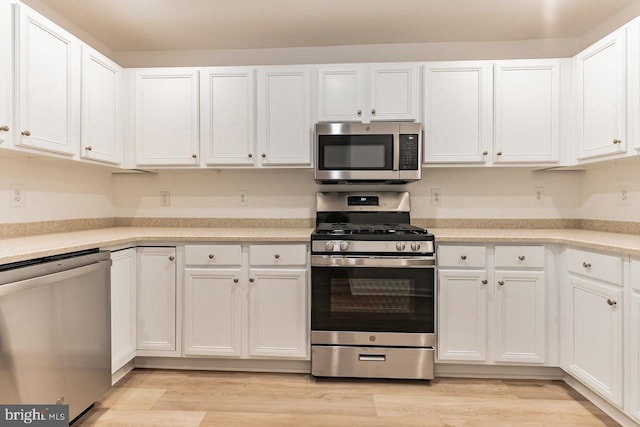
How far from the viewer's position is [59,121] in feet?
6.41

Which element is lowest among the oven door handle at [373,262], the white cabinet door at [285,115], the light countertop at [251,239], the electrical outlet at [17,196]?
the oven door handle at [373,262]

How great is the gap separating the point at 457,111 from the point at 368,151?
2.30 feet

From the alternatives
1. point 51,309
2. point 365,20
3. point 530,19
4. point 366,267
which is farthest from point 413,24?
point 51,309

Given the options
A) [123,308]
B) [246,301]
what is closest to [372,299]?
[246,301]

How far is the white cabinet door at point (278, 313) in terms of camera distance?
229 centimetres

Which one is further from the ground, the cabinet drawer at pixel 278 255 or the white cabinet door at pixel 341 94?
the white cabinet door at pixel 341 94

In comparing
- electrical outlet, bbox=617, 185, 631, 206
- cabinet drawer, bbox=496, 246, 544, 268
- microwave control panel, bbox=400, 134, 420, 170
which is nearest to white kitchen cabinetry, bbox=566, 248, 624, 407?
cabinet drawer, bbox=496, 246, 544, 268

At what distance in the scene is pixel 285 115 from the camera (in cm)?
256

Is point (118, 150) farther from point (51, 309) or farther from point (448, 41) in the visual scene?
point (448, 41)

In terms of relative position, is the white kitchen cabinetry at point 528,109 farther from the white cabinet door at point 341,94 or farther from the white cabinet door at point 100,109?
the white cabinet door at point 100,109

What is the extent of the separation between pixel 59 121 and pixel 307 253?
1.61m

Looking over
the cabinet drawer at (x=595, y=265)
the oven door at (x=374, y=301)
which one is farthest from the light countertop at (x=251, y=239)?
the oven door at (x=374, y=301)

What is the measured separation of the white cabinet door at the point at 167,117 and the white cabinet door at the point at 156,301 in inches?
29.0

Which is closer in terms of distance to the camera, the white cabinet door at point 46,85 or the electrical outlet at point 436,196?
the white cabinet door at point 46,85
